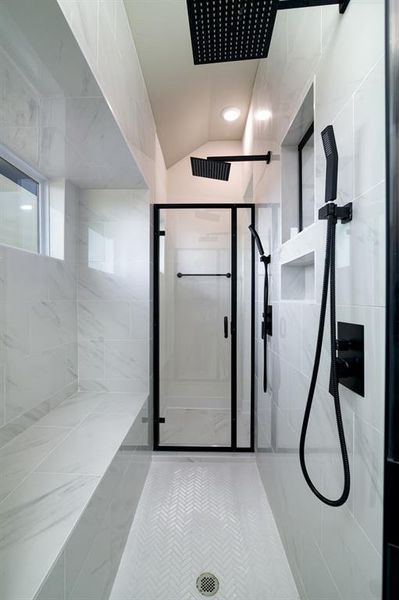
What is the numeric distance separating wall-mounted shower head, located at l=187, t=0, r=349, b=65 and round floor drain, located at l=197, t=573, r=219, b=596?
210 centimetres

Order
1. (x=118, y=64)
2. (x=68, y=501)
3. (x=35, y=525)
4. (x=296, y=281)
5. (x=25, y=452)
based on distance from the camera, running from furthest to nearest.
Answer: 1. (x=296, y=281)
2. (x=118, y=64)
3. (x=25, y=452)
4. (x=68, y=501)
5. (x=35, y=525)

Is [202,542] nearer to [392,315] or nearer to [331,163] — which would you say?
[392,315]

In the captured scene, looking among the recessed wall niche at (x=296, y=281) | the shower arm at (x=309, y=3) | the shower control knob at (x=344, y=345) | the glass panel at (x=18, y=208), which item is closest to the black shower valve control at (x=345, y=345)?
the shower control knob at (x=344, y=345)

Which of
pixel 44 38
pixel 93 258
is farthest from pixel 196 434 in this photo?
pixel 44 38

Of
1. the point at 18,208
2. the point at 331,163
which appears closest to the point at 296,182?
the point at 331,163

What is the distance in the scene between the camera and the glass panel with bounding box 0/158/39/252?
151 cm

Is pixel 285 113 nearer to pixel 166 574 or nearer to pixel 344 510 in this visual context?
pixel 344 510

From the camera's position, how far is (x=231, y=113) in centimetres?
282

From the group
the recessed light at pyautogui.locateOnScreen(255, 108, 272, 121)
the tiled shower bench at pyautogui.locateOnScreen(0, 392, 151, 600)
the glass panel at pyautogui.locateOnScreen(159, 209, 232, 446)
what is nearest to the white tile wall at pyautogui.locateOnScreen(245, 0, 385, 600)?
the recessed light at pyautogui.locateOnScreen(255, 108, 272, 121)

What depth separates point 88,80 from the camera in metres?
1.13

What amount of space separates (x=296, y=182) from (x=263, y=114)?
0.79 m

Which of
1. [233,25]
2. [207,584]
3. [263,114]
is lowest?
[207,584]

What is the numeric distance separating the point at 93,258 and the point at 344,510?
1.99 metres

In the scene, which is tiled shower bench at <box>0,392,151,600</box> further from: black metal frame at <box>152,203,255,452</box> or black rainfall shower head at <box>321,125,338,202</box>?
black rainfall shower head at <box>321,125,338,202</box>
